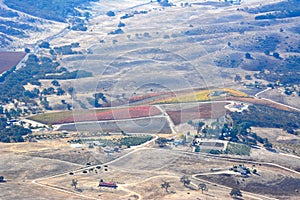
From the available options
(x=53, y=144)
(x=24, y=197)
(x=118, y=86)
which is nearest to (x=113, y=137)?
(x=53, y=144)

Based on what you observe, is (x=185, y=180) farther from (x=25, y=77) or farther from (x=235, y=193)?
(x=25, y=77)

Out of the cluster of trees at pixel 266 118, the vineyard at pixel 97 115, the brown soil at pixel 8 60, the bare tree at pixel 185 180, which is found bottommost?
the bare tree at pixel 185 180

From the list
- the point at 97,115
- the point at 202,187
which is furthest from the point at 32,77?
the point at 202,187

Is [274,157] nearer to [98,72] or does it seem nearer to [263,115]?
[263,115]

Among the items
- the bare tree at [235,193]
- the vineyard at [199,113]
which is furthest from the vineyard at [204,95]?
the bare tree at [235,193]

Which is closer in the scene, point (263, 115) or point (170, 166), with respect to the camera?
point (170, 166)

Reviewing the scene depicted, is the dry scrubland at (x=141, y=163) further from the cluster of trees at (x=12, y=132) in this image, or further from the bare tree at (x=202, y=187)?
the cluster of trees at (x=12, y=132)
